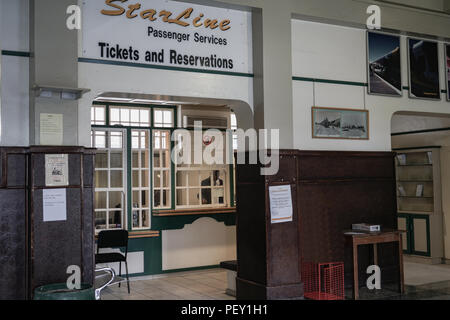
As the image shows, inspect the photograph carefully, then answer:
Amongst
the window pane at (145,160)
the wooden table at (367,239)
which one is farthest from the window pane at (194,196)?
the wooden table at (367,239)

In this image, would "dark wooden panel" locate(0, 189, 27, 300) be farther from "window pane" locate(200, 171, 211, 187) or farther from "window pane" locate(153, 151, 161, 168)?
"window pane" locate(200, 171, 211, 187)

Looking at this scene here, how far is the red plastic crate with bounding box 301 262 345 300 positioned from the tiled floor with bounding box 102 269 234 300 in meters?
1.14

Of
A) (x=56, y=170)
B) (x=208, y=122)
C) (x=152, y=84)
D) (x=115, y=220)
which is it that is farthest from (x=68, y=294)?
(x=208, y=122)

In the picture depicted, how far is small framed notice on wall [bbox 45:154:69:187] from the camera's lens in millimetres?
4922

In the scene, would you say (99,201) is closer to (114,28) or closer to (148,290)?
(148,290)

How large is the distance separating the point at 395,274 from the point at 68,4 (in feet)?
19.0

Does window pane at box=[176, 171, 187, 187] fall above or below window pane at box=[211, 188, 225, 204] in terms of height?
above

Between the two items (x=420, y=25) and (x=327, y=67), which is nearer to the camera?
(x=327, y=67)

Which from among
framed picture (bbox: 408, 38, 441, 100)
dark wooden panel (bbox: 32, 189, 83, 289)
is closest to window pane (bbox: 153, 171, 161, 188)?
dark wooden panel (bbox: 32, 189, 83, 289)

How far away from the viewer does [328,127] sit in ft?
22.4

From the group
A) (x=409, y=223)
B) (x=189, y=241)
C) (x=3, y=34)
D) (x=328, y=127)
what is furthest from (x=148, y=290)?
(x=409, y=223)

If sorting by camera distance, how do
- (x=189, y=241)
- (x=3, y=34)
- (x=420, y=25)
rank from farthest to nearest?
1. (x=189, y=241)
2. (x=420, y=25)
3. (x=3, y=34)

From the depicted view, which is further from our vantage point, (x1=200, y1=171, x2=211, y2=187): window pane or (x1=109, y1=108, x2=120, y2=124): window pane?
(x1=200, y1=171, x2=211, y2=187): window pane

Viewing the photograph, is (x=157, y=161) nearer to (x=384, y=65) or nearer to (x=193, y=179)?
(x=193, y=179)
